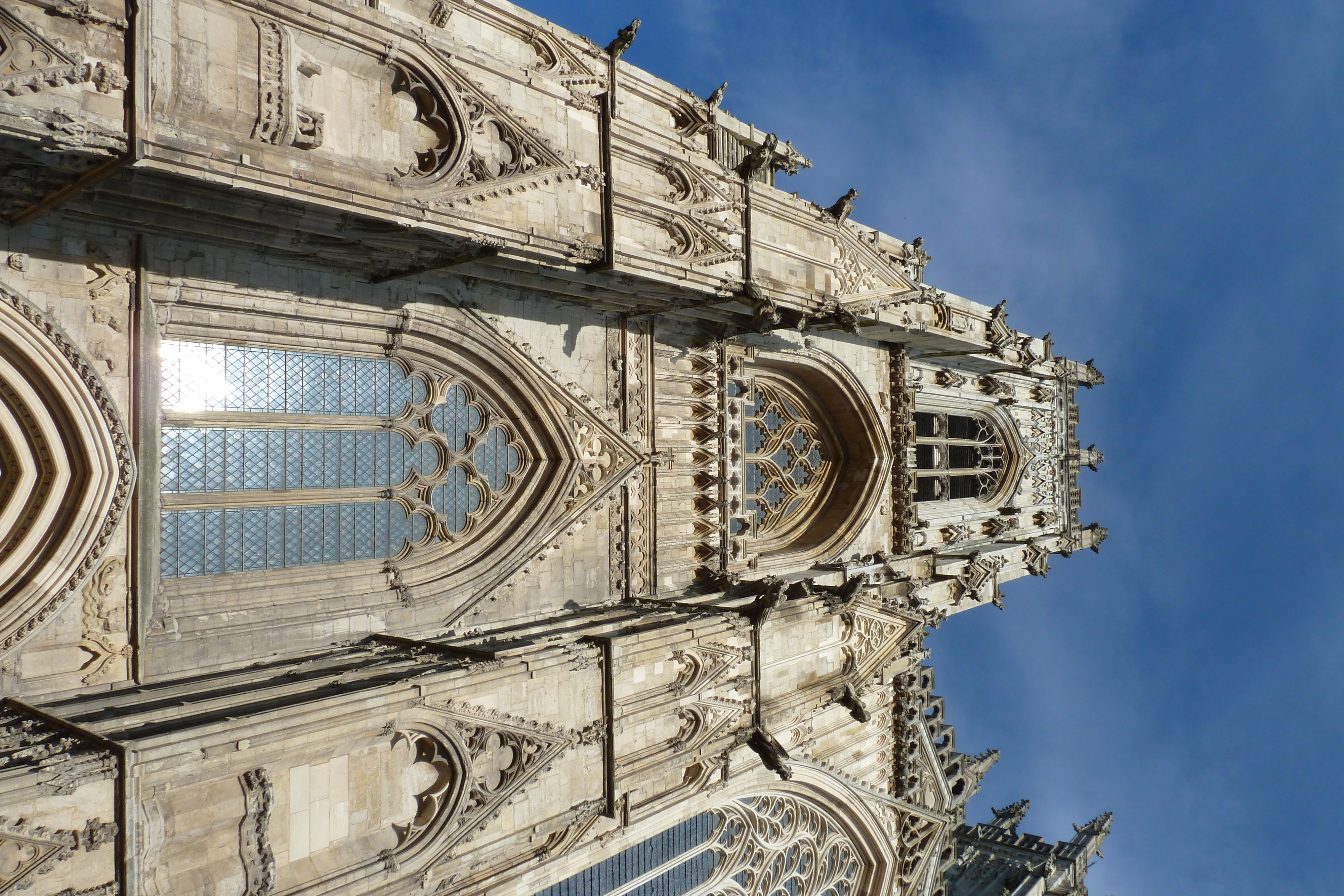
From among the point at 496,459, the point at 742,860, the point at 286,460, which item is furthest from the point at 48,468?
the point at 742,860

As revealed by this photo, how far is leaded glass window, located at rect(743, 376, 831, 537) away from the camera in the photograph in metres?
20.2

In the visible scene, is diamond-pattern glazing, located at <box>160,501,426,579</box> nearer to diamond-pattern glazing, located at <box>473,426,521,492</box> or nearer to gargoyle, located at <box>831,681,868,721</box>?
diamond-pattern glazing, located at <box>473,426,521,492</box>

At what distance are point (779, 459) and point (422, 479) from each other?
9404 millimetres

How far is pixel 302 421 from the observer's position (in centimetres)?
1272

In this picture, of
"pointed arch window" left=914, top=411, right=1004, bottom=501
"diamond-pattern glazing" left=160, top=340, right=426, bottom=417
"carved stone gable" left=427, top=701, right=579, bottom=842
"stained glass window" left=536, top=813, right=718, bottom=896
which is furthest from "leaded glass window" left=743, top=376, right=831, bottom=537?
"carved stone gable" left=427, top=701, right=579, bottom=842

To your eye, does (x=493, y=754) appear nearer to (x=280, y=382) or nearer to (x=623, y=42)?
(x=280, y=382)

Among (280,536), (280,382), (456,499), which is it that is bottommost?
(280,536)

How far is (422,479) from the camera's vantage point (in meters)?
14.1

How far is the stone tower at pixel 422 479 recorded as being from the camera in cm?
883

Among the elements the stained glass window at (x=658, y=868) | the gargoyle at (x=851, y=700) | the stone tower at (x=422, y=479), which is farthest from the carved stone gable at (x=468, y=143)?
the stained glass window at (x=658, y=868)

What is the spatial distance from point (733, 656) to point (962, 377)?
1324cm

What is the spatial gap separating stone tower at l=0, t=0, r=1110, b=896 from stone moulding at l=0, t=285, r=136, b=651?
0.13 feet

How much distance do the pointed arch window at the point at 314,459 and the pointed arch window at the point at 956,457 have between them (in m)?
12.4

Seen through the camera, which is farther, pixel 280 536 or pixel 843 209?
pixel 843 209
